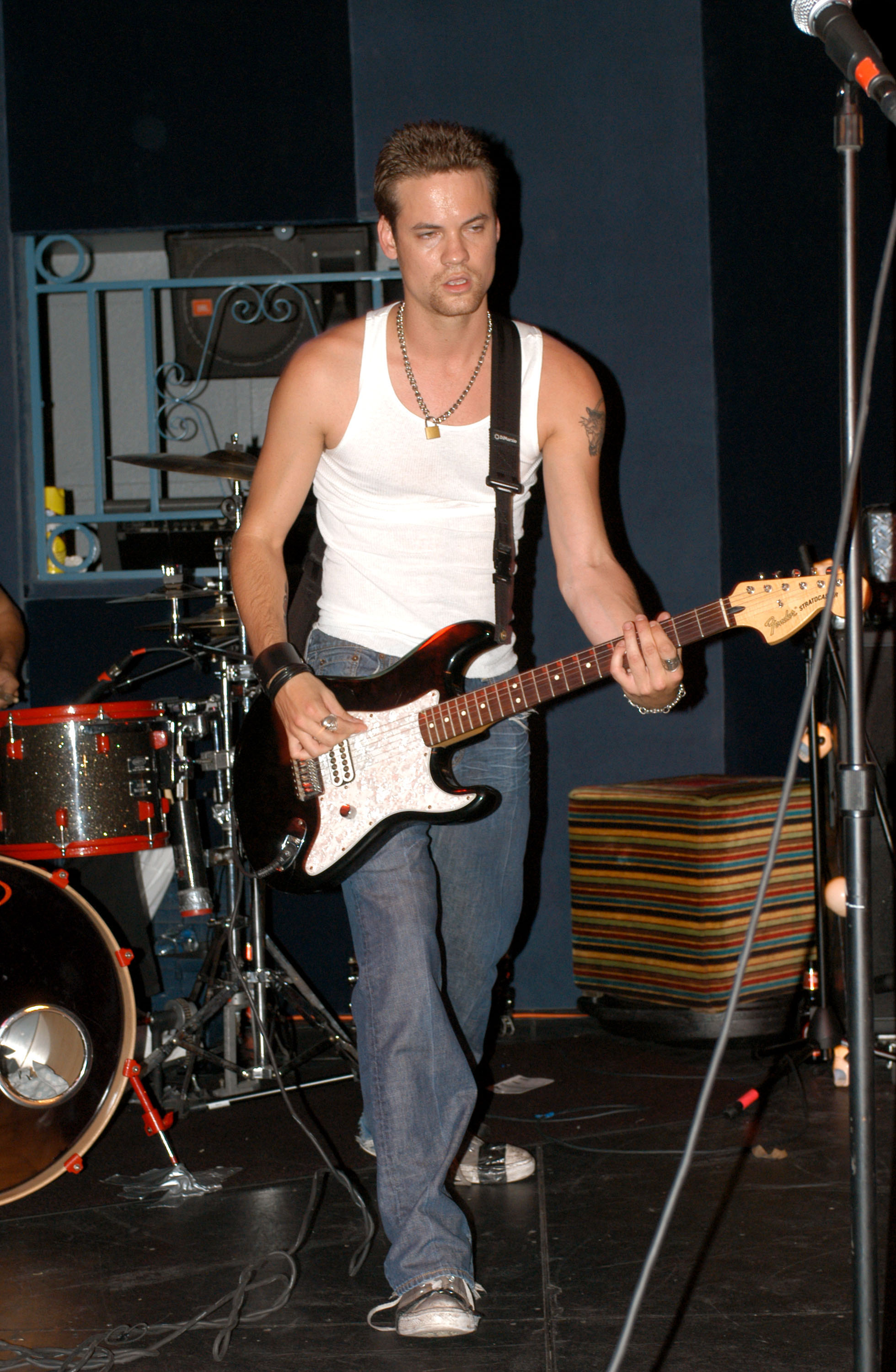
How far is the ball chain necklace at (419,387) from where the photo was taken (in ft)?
8.02

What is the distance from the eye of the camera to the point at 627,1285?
2268mm

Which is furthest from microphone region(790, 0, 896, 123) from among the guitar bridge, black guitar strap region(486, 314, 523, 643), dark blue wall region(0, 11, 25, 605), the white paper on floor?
dark blue wall region(0, 11, 25, 605)

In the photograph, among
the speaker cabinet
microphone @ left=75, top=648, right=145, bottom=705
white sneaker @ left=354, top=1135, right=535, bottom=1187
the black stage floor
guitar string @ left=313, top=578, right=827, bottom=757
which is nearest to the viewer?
the black stage floor

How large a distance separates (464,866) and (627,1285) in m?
0.83

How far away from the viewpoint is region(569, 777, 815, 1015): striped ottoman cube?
3713mm

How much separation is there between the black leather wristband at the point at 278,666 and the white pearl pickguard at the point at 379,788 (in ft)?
0.48

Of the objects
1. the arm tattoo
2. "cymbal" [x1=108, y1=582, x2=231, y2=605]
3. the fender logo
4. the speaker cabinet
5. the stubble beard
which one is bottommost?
the fender logo

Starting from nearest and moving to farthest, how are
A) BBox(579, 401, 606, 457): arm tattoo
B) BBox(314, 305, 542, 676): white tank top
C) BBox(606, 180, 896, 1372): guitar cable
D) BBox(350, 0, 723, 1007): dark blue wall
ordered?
BBox(606, 180, 896, 1372): guitar cable → BBox(314, 305, 542, 676): white tank top → BBox(579, 401, 606, 457): arm tattoo → BBox(350, 0, 723, 1007): dark blue wall

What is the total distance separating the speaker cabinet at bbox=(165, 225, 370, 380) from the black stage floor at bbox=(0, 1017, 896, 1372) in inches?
117

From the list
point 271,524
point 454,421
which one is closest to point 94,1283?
point 271,524

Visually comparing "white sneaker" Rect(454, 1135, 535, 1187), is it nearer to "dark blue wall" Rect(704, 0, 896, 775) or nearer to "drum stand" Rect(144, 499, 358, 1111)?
"drum stand" Rect(144, 499, 358, 1111)

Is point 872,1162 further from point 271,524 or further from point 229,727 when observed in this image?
point 229,727

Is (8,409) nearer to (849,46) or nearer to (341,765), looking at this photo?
(341,765)

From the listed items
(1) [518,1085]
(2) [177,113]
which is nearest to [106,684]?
(1) [518,1085]
